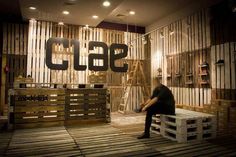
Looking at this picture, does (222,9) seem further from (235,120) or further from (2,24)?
(2,24)

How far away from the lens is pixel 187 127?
465cm

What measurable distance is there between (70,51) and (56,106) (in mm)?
3371

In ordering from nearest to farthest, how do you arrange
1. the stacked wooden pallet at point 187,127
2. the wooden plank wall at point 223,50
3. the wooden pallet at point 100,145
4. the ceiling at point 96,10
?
the wooden pallet at point 100,145
the stacked wooden pallet at point 187,127
the wooden plank wall at point 223,50
the ceiling at point 96,10

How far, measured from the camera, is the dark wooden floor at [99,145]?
388 centimetres

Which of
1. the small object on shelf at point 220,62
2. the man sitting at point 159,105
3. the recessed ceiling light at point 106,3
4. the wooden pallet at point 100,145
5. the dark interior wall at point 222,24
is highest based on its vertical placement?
the recessed ceiling light at point 106,3

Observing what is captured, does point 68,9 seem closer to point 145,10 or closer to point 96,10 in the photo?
point 96,10

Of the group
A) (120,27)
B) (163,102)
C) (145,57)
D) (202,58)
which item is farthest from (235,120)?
(120,27)

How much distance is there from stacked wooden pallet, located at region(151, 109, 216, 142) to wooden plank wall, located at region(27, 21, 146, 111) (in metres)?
4.63

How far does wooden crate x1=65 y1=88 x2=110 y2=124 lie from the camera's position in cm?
650

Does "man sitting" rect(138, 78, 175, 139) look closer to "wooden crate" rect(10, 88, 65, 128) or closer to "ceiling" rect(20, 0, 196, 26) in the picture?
"wooden crate" rect(10, 88, 65, 128)

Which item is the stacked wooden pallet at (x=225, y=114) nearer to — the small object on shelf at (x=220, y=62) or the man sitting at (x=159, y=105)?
the small object on shelf at (x=220, y=62)

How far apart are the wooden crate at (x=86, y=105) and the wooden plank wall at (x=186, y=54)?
127 inches

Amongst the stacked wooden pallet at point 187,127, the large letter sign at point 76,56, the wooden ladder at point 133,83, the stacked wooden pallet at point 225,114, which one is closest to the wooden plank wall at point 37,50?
the large letter sign at point 76,56

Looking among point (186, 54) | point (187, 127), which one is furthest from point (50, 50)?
point (186, 54)
